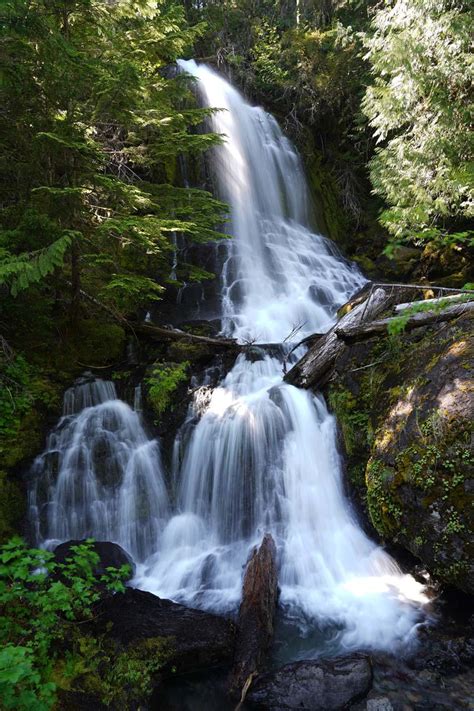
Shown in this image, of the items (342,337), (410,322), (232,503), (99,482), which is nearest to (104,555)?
(99,482)

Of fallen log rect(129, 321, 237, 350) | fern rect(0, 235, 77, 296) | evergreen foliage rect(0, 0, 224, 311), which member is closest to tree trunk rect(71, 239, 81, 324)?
evergreen foliage rect(0, 0, 224, 311)

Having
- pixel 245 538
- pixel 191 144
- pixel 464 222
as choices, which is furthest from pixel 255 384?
pixel 464 222

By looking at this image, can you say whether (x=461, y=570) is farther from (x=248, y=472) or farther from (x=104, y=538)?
(x=104, y=538)

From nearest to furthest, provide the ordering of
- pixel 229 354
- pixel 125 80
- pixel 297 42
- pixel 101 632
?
pixel 101 632 < pixel 125 80 < pixel 229 354 < pixel 297 42

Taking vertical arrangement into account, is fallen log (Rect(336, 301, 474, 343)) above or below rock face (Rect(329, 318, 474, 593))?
above

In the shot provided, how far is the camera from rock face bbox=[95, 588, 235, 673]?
3.97 m

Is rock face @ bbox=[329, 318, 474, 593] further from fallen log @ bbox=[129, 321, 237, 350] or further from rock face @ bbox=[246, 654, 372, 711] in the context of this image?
fallen log @ bbox=[129, 321, 237, 350]

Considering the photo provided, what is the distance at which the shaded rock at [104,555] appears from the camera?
501 centimetres

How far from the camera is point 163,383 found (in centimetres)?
728

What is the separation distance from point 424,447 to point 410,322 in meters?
2.17

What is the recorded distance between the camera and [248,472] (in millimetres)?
6387

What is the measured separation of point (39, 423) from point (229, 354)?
3.54 metres

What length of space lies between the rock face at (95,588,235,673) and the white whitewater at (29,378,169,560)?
1503 millimetres

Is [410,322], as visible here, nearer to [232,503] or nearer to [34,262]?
[232,503]
